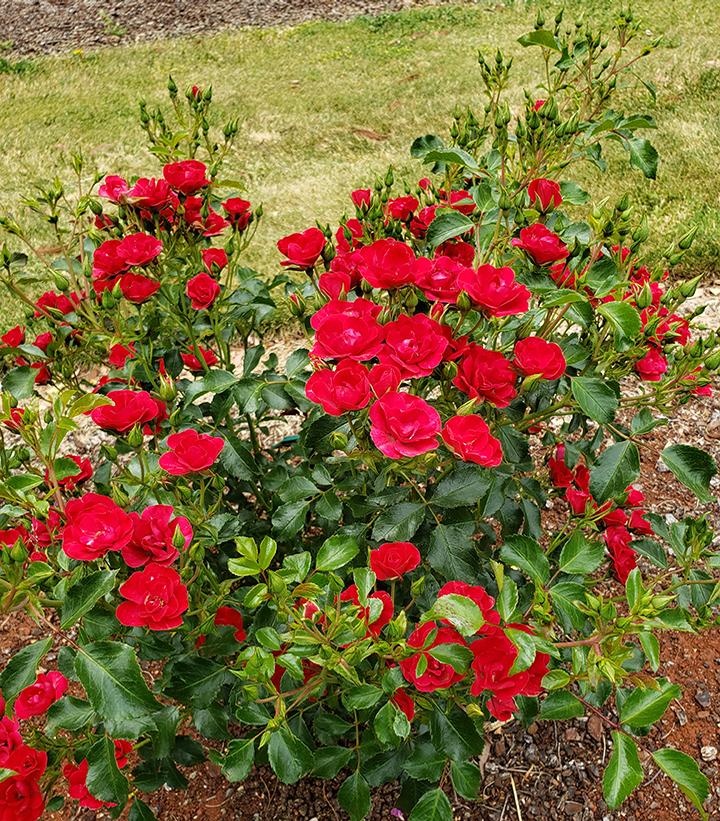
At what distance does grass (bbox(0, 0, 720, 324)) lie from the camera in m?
4.15

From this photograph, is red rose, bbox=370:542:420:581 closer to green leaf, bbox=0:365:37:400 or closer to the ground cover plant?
the ground cover plant

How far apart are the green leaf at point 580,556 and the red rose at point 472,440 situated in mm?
229

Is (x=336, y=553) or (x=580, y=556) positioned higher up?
(x=336, y=553)

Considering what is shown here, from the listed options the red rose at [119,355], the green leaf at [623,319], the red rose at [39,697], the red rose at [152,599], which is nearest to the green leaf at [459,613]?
the red rose at [152,599]

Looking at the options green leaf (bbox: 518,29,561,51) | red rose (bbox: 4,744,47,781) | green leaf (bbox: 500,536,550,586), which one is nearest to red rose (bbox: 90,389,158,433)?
red rose (bbox: 4,744,47,781)

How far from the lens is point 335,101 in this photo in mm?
5516

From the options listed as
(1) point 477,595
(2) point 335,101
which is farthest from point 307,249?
(2) point 335,101

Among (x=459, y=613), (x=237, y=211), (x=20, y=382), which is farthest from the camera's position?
(x=237, y=211)

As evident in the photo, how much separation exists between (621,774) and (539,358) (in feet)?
1.91

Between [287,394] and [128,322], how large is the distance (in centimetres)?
40

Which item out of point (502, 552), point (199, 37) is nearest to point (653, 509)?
point (502, 552)

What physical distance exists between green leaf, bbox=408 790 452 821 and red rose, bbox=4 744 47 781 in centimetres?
58

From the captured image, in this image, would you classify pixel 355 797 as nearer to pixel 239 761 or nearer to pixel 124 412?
pixel 239 761

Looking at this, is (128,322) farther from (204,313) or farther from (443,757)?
(443,757)
